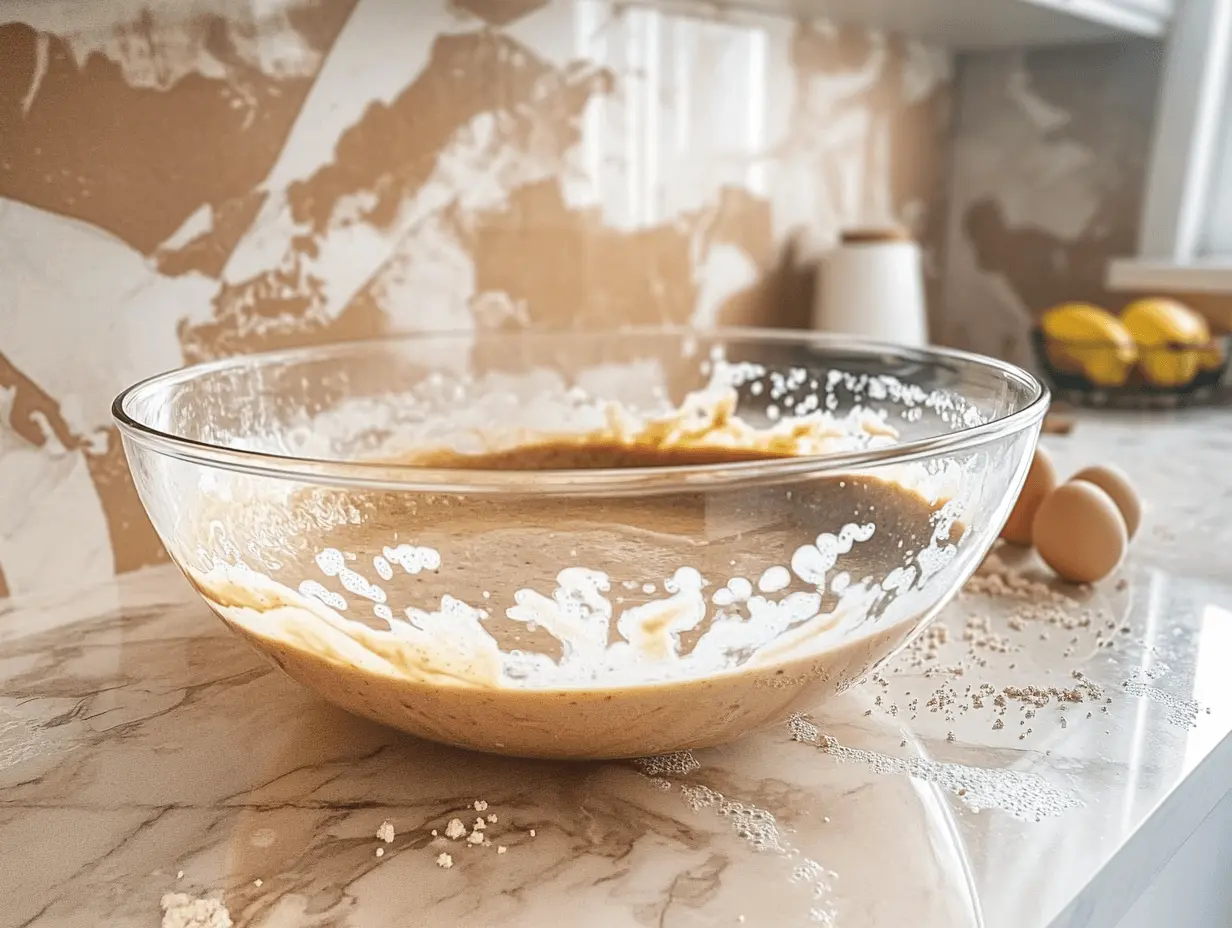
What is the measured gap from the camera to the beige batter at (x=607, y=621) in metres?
0.43

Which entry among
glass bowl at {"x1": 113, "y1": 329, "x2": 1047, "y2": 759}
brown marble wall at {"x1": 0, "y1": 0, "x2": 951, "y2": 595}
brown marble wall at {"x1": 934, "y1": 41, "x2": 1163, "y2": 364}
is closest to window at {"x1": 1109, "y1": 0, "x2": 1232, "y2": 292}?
brown marble wall at {"x1": 934, "y1": 41, "x2": 1163, "y2": 364}

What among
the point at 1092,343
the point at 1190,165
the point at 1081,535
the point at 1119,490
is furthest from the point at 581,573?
the point at 1190,165

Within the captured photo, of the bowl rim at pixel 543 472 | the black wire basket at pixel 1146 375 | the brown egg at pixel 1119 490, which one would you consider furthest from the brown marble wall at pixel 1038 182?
the bowl rim at pixel 543 472

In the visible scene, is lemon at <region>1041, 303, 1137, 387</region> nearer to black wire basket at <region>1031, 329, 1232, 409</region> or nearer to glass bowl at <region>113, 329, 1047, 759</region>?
black wire basket at <region>1031, 329, 1232, 409</region>

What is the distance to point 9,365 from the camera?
0.69m

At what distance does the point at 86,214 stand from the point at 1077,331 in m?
1.13

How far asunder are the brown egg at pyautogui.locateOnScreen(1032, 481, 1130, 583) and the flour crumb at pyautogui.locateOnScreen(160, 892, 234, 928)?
59 centimetres

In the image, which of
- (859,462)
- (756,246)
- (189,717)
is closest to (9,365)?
(189,717)

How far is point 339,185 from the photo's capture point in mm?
848

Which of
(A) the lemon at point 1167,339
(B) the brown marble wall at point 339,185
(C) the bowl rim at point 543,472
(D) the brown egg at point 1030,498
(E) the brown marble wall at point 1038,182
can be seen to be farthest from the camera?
(E) the brown marble wall at point 1038,182

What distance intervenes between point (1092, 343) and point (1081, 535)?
66 cm

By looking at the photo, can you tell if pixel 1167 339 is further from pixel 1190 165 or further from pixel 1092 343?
pixel 1190 165

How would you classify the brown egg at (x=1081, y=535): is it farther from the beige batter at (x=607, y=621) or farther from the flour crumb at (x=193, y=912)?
the flour crumb at (x=193, y=912)

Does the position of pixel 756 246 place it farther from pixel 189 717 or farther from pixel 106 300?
pixel 189 717
